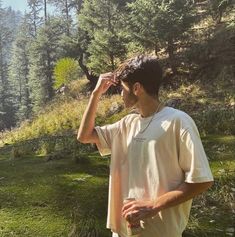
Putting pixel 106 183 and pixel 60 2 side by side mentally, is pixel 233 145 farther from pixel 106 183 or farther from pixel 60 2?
pixel 60 2

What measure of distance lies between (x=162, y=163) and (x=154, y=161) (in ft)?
Answer: 0.13

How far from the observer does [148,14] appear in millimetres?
17703

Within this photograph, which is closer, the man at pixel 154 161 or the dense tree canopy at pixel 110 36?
the man at pixel 154 161

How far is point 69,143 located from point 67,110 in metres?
9.41

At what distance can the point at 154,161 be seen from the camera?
2.11m

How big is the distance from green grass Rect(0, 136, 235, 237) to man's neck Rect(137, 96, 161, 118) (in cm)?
214

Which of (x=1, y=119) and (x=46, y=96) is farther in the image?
(x=1, y=119)

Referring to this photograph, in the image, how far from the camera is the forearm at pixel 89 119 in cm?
238

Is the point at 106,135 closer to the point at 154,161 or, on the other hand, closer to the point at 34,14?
the point at 154,161

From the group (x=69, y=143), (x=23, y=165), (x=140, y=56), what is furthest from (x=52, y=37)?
(x=140, y=56)

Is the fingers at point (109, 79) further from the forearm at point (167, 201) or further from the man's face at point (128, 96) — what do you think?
the forearm at point (167, 201)

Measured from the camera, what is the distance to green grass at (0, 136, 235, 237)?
4.33 metres

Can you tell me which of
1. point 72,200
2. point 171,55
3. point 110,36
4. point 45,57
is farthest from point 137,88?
point 45,57

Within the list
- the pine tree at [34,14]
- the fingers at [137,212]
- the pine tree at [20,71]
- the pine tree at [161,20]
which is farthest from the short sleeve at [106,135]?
the pine tree at [34,14]
